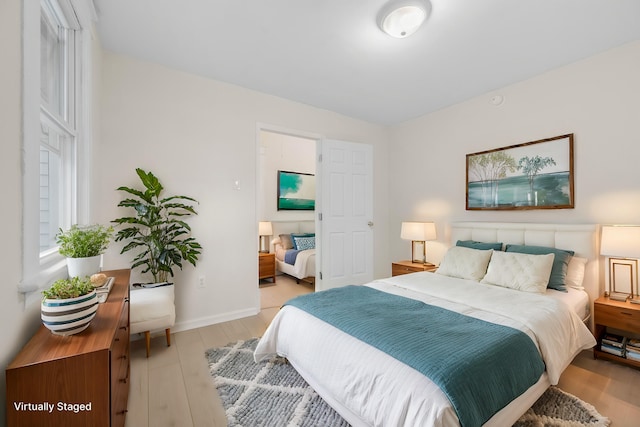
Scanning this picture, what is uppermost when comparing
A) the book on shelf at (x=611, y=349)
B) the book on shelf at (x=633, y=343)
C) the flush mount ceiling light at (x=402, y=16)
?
the flush mount ceiling light at (x=402, y=16)

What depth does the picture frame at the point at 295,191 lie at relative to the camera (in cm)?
579

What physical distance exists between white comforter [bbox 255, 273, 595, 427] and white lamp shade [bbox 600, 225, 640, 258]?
605 mm

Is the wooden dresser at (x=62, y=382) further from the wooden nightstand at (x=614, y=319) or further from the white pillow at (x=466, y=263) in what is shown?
the wooden nightstand at (x=614, y=319)

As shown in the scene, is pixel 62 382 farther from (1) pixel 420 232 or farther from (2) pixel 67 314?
(1) pixel 420 232

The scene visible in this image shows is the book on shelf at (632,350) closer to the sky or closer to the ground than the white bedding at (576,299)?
closer to the ground

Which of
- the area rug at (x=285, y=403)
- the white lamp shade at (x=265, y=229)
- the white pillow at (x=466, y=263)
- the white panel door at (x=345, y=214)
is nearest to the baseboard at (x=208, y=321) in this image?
the area rug at (x=285, y=403)

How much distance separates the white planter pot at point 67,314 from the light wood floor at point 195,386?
974 mm

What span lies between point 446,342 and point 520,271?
147cm

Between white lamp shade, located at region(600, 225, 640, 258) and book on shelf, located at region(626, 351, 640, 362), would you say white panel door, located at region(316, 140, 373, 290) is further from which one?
book on shelf, located at region(626, 351, 640, 362)

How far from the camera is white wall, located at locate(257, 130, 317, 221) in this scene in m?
5.62

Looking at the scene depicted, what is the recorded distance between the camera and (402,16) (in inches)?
80.4

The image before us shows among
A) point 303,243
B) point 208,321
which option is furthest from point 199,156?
point 303,243

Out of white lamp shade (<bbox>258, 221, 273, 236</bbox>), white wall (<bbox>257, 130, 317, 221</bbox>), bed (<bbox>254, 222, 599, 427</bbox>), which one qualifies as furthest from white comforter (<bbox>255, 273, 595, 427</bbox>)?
white wall (<bbox>257, 130, 317, 221</bbox>)

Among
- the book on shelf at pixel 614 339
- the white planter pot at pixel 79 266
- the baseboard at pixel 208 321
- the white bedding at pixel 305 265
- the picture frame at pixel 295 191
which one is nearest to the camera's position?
the white planter pot at pixel 79 266
